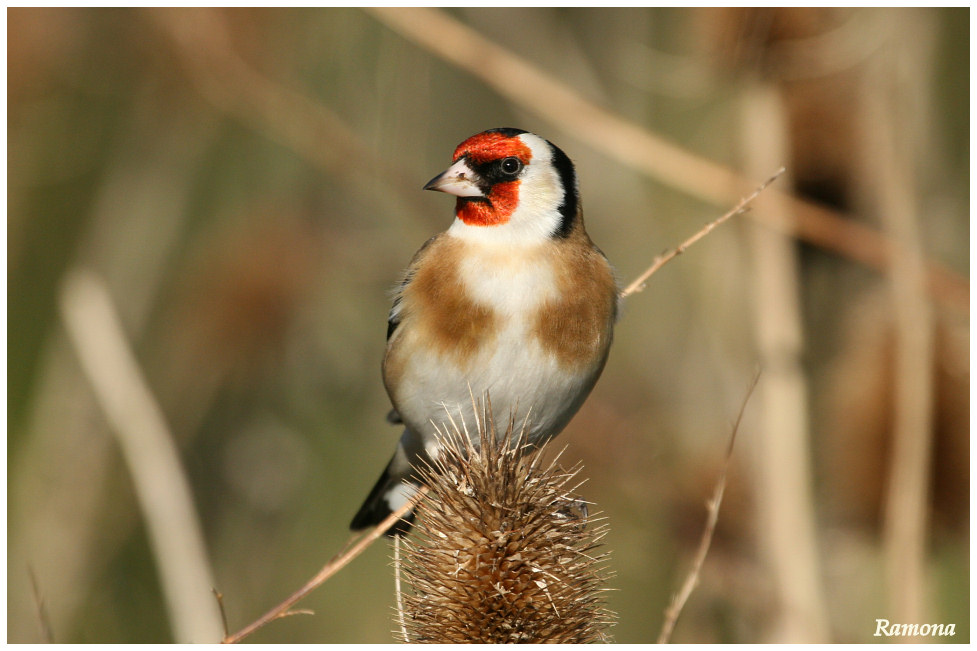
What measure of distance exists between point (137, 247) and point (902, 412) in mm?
3445

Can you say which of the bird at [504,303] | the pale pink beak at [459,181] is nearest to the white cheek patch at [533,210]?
the bird at [504,303]

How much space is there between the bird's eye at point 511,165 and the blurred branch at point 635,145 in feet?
1.49

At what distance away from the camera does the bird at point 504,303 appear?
9.50ft

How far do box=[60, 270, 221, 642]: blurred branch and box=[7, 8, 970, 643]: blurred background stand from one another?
16mm

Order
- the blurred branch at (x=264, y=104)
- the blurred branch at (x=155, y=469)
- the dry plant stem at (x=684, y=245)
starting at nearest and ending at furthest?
the dry plant stem at (x=684, y=245)
the blurred branch at (x=155, y=469)
the blurred branch at (x=264, y=104)

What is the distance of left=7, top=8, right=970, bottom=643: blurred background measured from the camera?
348 centimetres

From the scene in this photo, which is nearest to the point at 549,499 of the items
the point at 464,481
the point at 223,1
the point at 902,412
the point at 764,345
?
the point at 464,481

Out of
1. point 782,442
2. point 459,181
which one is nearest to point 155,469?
point 459,181

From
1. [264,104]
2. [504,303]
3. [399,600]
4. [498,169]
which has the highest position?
[264,104]

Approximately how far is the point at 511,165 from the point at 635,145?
23.7 inches

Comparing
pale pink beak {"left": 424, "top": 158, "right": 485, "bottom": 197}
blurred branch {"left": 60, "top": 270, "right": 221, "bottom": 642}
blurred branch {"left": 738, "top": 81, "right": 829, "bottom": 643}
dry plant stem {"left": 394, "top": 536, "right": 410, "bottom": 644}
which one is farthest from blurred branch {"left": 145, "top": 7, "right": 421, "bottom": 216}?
dry plant stem {"left": 394, "top": 536, "right": 410, "bottom": 644}

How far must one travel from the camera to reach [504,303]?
2904 millimetres

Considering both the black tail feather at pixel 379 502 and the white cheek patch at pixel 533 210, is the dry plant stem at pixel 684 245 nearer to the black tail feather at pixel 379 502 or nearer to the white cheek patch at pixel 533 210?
the white cheek patch at pixel 533 210

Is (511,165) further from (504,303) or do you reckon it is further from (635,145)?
(635,145)
